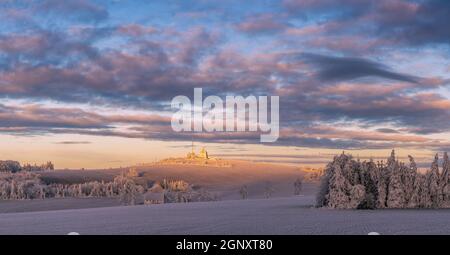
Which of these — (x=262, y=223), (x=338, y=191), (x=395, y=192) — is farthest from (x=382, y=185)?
(x=262, y=223)

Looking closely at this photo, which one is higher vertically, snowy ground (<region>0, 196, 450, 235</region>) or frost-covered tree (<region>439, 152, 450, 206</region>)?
frost-covered tree (<region>439, 152, 450, 206</region>)

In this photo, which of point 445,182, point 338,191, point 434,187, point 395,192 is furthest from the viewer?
point 445,182

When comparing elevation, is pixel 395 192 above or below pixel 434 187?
below

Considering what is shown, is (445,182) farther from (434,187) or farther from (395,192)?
(395,192)

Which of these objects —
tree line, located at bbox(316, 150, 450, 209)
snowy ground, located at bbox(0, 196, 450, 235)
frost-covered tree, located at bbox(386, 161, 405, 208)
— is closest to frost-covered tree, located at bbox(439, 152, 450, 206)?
tree line, located at bbox(316, 150, 450, 209)

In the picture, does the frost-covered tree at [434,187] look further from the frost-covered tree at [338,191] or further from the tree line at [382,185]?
the frost-covered tree at [338,191]

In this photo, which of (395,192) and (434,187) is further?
(434,187)

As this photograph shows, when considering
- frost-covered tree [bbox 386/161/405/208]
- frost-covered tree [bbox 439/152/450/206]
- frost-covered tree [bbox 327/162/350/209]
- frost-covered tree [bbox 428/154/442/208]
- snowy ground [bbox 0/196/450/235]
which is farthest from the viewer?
frost-covered tree [bbox 439/152/450/206]

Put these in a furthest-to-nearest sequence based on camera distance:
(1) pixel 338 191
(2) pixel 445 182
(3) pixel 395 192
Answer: (2) pixel 445 182 < (3) pixel 395 192 < (1) pixel 338 191

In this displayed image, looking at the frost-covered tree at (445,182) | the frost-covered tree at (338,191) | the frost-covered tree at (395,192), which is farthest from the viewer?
the frost-covered tree at (445,182)

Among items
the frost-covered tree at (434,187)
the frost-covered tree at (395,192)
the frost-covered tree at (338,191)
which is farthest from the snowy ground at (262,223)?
the frost-covered tree at (434,187)

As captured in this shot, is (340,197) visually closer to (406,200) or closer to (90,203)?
(406,200)

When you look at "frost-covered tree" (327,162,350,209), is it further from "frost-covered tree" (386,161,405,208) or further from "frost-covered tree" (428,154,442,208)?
"frost-covered tree" (428,154,442,208)
